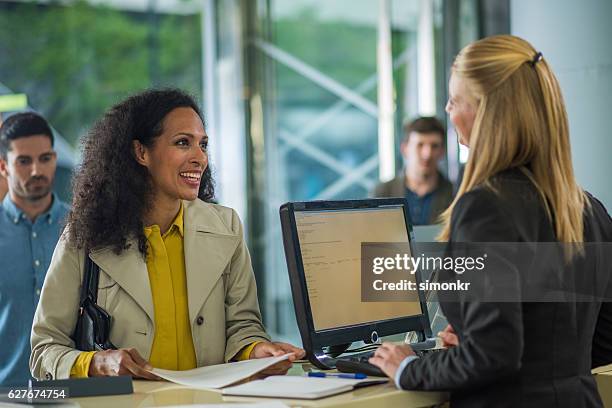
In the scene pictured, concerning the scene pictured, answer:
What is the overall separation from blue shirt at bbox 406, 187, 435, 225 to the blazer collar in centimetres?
295

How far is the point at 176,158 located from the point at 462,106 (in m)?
1.13

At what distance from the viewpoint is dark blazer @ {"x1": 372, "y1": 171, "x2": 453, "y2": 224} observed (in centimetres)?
611

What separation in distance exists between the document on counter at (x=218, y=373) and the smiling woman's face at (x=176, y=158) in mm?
613

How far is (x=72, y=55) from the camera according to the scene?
6918 millimetres

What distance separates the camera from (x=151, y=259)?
3072 mm

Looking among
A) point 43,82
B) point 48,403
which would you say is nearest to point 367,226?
point 48,403

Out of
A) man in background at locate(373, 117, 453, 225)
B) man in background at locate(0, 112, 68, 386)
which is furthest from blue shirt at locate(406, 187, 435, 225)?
man in background at locate(0, 112, 68, 386)

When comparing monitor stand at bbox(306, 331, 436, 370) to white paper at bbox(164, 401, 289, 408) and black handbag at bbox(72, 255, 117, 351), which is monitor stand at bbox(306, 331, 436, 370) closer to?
white paper at bbox(164, 401, 289, 408)


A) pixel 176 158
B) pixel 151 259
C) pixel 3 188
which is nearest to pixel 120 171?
pixel 176 158

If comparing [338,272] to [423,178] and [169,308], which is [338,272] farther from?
[423,178]

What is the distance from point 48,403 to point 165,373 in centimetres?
38

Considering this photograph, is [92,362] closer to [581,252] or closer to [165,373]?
[165,373]

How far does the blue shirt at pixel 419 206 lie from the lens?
6.11m

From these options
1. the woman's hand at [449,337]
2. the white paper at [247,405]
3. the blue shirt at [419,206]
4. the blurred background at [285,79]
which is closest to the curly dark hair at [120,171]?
the white paper at [247,405]
